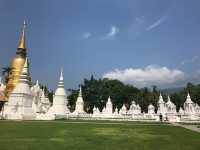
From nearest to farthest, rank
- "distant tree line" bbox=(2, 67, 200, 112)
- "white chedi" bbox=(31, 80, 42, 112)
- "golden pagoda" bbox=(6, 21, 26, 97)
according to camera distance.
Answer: "white chedi" bbox=(31, 80, 42, 112)
"golden pagoda" bbox=(6, 21, 26, 97)
"distant tree line" bbox=(2, 67, 200, 112)

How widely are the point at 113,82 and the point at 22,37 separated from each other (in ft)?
129

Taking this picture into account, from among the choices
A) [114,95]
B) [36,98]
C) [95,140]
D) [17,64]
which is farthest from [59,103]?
[114,95]

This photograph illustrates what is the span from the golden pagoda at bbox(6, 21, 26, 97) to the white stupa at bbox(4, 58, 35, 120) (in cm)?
806

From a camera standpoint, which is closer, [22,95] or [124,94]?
[22,95]

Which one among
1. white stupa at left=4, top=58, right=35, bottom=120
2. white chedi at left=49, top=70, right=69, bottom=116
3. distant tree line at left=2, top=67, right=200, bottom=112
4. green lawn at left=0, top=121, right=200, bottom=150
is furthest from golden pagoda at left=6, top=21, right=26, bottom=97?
green lawn at left=0, top=121, right=200, bottom=150

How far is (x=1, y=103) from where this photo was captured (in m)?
46.4

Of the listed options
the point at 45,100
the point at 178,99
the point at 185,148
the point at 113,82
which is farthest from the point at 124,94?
the point at 185,148

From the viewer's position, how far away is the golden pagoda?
5338cm

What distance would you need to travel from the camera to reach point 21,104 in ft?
139

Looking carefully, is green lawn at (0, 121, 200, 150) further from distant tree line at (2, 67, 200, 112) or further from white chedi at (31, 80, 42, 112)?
distant tree line at (2, 67, 200, 112)

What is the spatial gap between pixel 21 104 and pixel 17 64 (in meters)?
16.6

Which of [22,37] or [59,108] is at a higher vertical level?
[22,37]

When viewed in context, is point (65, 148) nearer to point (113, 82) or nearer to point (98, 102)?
point (98, 102)

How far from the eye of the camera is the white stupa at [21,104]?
41000 millimetres
